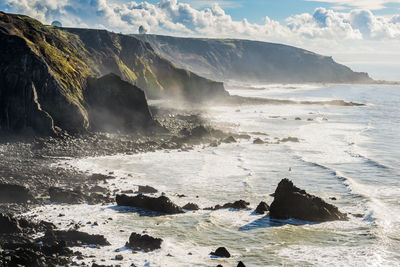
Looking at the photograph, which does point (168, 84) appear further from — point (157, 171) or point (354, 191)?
point (354, 191)

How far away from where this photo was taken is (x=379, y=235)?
26391mm

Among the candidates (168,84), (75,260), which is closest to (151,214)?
(75,260)

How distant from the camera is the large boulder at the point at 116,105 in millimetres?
58656

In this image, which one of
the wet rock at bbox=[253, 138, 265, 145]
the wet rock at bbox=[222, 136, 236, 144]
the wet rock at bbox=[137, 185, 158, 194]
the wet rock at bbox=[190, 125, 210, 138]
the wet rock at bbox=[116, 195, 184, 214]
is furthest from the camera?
the wet rock at bbox=[253, 138, 265, 145]

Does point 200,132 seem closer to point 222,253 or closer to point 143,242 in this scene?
point 143,242

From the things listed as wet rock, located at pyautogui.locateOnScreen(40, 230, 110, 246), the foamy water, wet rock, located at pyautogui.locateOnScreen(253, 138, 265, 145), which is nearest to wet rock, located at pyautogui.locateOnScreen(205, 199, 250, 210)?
the foamy water

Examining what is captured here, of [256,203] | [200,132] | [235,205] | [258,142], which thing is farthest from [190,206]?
[258,142]

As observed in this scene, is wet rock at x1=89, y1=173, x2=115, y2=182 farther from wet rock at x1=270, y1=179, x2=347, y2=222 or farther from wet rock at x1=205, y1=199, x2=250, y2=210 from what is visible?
wet rock at x1=270, y1=179, x2=347, y2=222

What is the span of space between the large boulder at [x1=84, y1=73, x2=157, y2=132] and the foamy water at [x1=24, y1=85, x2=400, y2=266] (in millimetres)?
11538

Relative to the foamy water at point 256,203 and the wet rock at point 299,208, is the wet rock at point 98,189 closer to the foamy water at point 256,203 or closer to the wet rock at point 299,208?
the foamy water at point 256,203

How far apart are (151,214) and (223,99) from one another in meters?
99.3

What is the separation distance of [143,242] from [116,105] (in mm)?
39276

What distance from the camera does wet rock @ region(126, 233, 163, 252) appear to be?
23239 millimetres

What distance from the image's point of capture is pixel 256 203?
3294 centimetres
